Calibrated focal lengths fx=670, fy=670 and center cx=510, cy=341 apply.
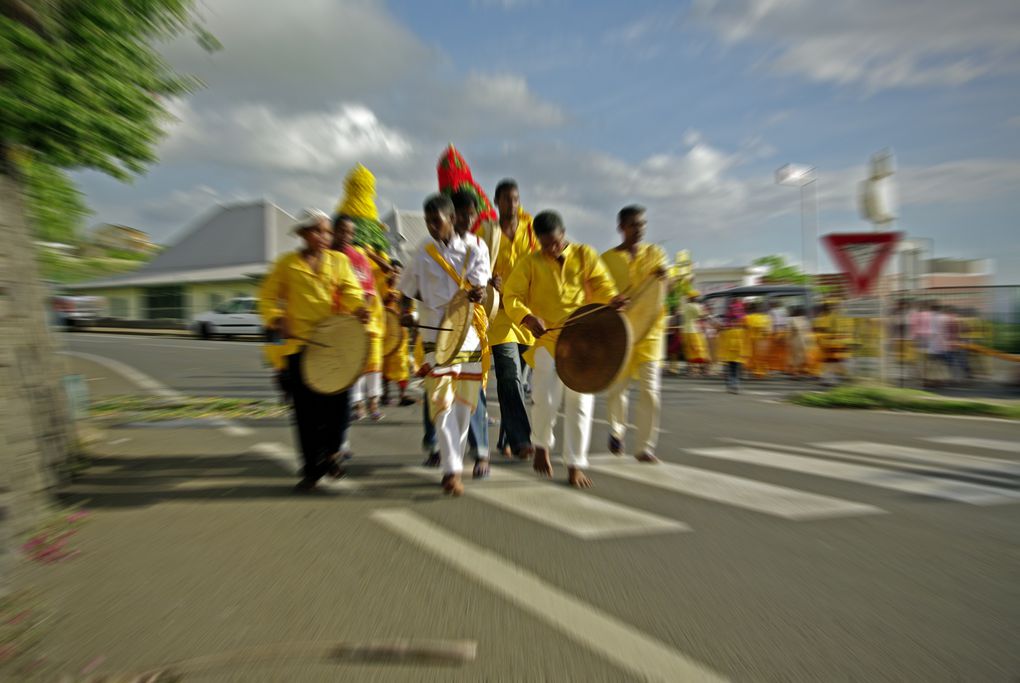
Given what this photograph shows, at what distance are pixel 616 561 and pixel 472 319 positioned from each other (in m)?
1.99

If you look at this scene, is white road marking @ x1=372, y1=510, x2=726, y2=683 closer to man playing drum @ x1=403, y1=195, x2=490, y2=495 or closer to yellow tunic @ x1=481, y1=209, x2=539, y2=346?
man playing drum @ x1=403, y1=195, x2=490, y2=495

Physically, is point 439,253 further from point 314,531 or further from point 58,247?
point 58,247

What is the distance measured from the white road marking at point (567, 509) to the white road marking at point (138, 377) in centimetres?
580

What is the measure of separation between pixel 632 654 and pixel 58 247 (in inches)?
283

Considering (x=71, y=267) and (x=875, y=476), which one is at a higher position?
(x=71, y=267)

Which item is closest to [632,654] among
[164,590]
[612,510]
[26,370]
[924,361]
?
[612,510]

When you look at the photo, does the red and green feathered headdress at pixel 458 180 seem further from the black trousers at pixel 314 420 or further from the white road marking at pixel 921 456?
the white road marking at pixel 921 456

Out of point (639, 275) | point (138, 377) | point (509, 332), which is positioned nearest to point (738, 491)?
point (639, 275)

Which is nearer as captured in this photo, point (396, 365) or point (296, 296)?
point (296, 296)

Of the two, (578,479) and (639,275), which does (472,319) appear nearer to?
(578,479)

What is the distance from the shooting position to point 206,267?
42.0m

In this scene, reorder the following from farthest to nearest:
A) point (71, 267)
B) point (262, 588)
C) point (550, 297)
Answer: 1. point (71, 267)
2. point (550, 297)
3. point (262, 588)

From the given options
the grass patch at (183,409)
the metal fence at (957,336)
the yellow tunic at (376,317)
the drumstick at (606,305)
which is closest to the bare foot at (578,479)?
the drumstick at (606,305)

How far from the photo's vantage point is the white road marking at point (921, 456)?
5423 millimetres
